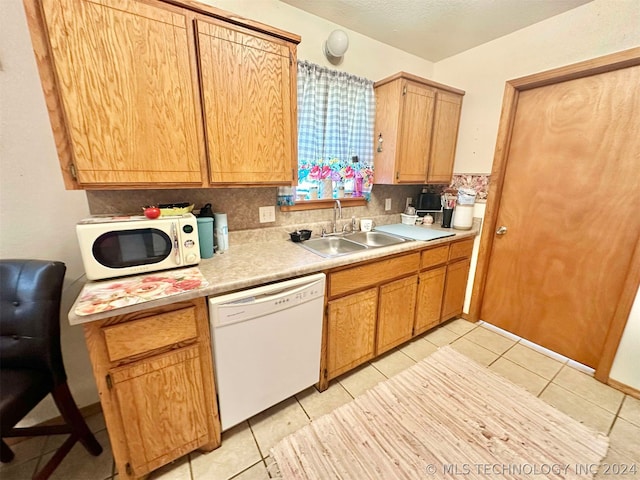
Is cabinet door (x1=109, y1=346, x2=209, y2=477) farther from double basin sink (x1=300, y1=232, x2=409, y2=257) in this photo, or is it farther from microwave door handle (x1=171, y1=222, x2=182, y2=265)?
double basin sink (x1=300, y1=232, x2=409, y2=257)

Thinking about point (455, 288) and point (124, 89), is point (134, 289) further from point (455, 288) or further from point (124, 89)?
point (455, 288)

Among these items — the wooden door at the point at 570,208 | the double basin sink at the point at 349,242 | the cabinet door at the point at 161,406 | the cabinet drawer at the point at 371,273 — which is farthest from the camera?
the double basin sink at the point at 349,242

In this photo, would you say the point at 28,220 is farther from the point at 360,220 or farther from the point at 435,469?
the point at 435,469

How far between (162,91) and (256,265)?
37.1 inches

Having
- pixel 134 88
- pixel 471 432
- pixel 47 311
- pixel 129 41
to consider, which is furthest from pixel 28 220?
pixel 471 432

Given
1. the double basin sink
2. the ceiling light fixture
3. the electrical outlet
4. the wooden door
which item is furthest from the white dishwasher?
the wooden door

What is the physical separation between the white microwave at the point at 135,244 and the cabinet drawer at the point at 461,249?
2.05 meters

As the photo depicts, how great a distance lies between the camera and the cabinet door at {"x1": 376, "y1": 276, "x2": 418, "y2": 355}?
1.87 m

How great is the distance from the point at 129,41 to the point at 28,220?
0.99 metres

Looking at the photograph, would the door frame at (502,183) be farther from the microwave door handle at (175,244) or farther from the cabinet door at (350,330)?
the microwave door handle at (175,244)

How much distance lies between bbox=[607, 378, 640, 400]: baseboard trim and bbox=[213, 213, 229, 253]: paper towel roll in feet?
9.49

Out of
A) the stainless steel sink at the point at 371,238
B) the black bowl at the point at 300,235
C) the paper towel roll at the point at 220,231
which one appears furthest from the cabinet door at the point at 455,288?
the paper towel roll at the point at 220,231

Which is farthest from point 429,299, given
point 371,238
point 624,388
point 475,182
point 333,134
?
point 333,134

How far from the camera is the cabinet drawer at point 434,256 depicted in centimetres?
202
